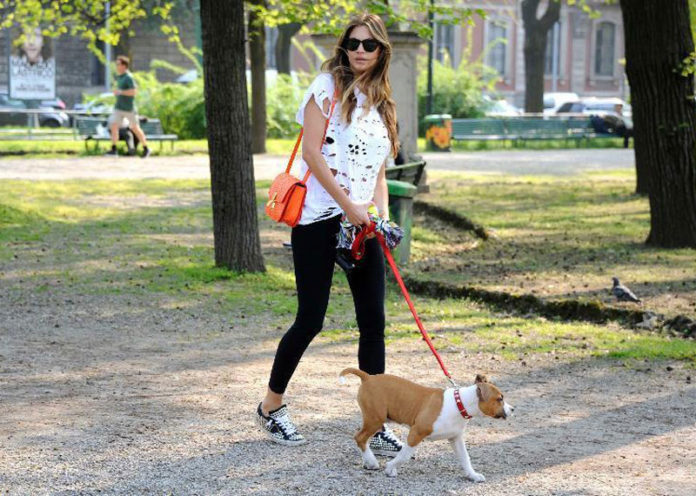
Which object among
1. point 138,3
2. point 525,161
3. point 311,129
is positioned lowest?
point 525,161

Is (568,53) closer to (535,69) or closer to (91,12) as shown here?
(535,69)

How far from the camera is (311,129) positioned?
5.05m

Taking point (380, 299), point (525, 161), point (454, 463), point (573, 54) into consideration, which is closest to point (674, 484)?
point (454, 463)

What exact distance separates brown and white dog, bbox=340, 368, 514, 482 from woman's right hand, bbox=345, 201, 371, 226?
2.05 feet

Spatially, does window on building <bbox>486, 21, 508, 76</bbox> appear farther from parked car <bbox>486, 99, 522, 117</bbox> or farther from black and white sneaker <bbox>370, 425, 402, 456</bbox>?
black and white sneaker <bbox>370, 425, 402, 456</bbox>

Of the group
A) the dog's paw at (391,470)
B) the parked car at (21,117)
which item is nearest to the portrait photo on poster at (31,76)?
the parked car at (21,117)

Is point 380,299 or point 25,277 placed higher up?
point 380,299

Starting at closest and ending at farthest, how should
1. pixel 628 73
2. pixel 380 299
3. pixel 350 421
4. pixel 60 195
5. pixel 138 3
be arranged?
pixel 380 299 < pixel 350 421 < pixel 628 73 < pixel 138 3 < pixel 60 195

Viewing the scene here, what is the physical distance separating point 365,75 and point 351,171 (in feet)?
1.37

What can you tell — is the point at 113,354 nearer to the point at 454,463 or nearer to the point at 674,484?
the point at 454,463

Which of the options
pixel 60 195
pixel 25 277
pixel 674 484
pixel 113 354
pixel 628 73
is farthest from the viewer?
pixel 60 195

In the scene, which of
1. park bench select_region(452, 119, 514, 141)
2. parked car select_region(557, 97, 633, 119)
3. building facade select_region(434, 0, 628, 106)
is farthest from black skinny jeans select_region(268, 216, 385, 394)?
building facade select_region(434, 0, 628, 106)

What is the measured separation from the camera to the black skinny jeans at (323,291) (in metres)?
5.16

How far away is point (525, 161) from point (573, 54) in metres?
41.8
